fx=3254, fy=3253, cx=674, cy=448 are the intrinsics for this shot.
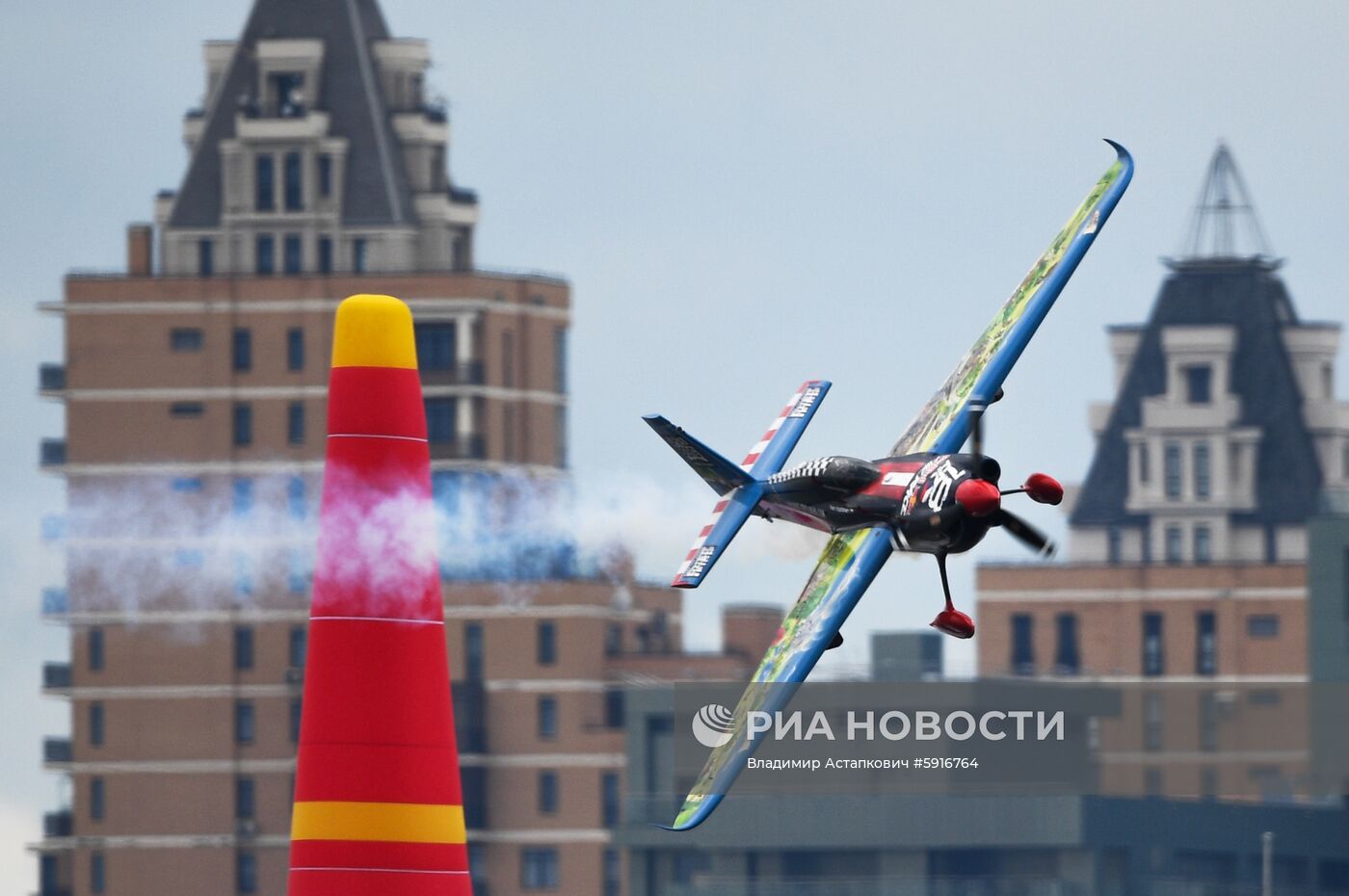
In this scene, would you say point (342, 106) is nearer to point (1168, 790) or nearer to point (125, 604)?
point (125, 604)

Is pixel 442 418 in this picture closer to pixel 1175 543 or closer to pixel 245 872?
pixel 245 872

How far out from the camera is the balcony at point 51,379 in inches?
5079

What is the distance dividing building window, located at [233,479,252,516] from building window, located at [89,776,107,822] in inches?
523

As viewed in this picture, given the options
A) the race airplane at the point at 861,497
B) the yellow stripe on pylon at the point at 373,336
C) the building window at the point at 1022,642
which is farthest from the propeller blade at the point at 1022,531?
the building window at the point at 1022,642

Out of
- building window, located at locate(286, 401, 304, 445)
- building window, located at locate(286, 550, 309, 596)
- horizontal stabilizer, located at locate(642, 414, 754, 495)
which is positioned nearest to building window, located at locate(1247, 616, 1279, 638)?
building window, located at locate(286, 550, 309, 596)

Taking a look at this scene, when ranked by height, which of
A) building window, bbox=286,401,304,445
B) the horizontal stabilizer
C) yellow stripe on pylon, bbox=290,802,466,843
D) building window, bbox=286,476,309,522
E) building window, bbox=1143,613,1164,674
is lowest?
yellow stripe on pylon, bbox=290,802,466,843

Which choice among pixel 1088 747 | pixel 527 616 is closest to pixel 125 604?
pixel 527 616

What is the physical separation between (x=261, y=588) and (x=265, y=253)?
15190 mm

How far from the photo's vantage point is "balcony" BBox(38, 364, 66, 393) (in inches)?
5079

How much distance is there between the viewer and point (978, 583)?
14300 cm

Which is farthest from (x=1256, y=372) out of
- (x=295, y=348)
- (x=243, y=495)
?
(x=243, y=495)

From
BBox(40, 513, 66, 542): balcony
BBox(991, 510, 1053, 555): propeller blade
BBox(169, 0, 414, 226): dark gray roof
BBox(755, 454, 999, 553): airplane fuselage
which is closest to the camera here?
BBox(991, 510, 1053, 555): propeller blade

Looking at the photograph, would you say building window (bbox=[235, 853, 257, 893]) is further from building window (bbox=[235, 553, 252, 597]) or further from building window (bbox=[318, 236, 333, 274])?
building window (bbox=[318, 236, 333, 274])

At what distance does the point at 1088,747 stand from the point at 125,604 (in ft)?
183
